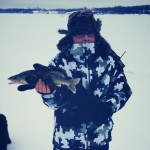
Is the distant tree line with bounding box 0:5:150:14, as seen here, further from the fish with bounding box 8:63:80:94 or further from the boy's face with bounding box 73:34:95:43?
the fish with bounding box 8:63:80:94

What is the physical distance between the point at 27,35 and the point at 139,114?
4.84 ft

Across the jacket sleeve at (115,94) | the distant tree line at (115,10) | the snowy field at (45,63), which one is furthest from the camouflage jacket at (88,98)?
the distant tree line at (115,10)

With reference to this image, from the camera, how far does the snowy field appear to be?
1858mm

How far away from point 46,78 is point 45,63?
1.00 metres

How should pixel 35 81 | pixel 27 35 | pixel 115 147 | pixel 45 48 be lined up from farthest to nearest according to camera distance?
→ pixel 27 35 → pixel 45 48 → pixel 115 147 → pixel 35 81

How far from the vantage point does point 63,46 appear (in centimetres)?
134

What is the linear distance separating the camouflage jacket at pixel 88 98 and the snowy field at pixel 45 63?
1.46 ft

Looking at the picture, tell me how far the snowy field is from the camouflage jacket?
0.44 meters

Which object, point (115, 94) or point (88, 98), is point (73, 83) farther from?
point (115, 94)

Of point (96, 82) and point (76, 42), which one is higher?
point (76, 42)

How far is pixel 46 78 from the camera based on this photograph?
4.22ft

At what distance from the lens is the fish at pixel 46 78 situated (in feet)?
4.22

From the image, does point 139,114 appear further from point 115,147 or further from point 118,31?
point 118,31

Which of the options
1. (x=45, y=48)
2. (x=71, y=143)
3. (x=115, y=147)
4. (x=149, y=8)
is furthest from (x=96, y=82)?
(x=45, y=48)
